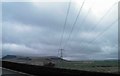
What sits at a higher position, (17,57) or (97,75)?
(17,57)

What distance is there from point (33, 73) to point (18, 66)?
620 centimetres

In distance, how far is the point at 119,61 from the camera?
18.4m

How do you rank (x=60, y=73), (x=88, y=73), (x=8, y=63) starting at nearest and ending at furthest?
(x=88, y=73) < (x=60, y=73) < (x=8, y=63)

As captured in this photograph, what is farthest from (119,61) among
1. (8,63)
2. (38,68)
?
(8,63)

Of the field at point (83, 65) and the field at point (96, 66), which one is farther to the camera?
the field at point (83, 65)

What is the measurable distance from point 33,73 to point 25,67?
3.18m

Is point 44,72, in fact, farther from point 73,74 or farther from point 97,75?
point 97,75

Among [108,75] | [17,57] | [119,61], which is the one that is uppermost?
[17,57]

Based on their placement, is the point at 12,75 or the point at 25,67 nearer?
the point at 12,75

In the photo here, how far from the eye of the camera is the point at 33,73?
2058 centimetres

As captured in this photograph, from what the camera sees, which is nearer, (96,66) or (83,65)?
(96,66)

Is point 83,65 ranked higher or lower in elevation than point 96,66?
higher

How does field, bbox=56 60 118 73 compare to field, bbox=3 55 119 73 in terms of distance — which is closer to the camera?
field, bbox=56 60 118 73

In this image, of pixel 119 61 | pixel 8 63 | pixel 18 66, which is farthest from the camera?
pixel 8 63
